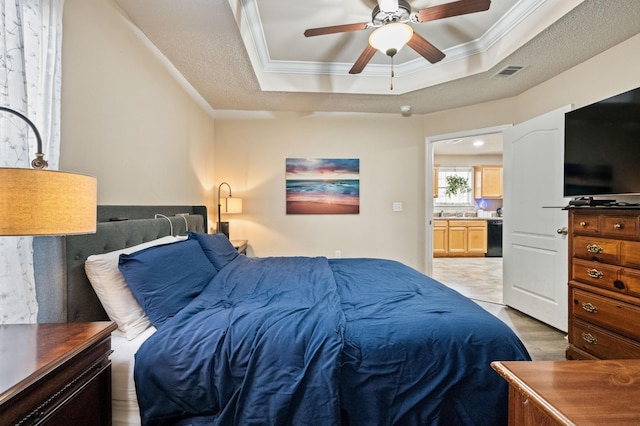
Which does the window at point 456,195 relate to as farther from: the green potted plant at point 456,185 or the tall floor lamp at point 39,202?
the tall floor lamp at point 39,202

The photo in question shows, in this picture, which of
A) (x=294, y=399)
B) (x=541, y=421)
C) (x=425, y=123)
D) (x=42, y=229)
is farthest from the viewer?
(x=425, y=123)

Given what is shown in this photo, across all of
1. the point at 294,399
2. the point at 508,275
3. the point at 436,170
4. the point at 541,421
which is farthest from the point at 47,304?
the point at 436,170

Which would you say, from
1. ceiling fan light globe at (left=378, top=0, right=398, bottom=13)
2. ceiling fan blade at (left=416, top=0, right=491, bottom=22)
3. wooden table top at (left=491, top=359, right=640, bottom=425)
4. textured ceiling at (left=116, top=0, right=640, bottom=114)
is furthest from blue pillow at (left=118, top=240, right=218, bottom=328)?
ceiling fan blade at (left=416, top=0, right=491, bottom=22)

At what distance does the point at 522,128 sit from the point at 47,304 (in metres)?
4.11

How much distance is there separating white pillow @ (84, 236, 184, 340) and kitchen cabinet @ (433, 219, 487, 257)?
6.31 meters

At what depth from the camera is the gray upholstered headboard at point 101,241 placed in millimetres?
1280

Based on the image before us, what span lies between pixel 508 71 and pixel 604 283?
6.71 feet

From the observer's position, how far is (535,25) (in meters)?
2.12

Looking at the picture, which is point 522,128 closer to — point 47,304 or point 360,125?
point 360,125

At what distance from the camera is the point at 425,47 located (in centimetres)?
213

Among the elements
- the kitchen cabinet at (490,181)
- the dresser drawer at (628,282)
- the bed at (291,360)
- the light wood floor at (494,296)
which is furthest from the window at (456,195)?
the bed at (291,360)

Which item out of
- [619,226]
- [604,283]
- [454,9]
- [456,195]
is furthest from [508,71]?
[456,195]

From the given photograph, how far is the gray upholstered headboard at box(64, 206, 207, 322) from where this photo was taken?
1.28 meters

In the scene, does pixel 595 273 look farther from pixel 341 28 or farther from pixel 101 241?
pixel 101 241
